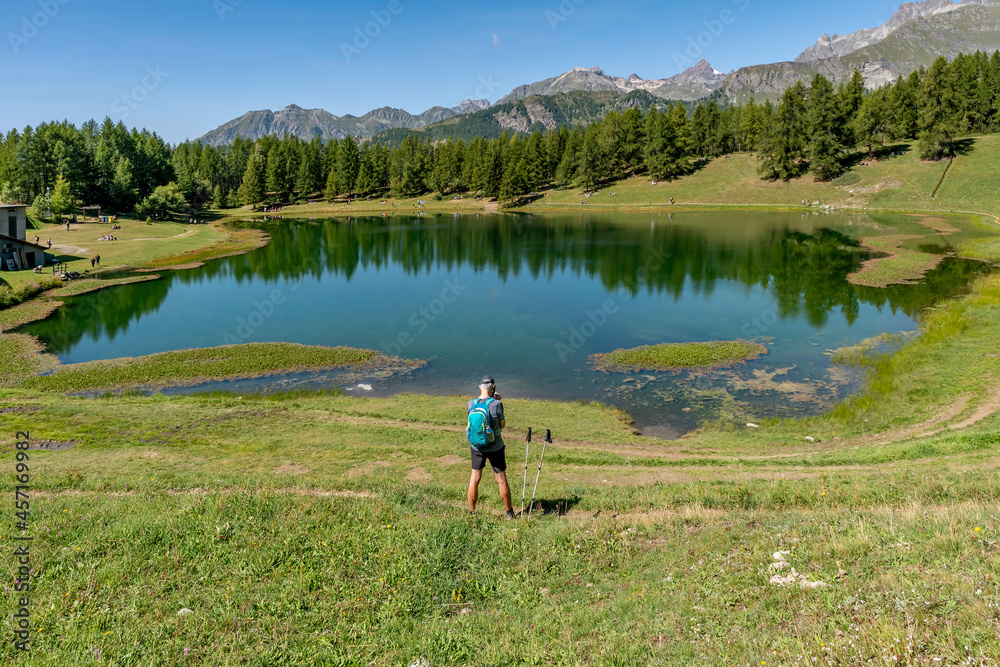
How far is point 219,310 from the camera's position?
5003 cm

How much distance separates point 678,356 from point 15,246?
68582mm

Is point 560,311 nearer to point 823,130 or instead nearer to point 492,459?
point 492,459

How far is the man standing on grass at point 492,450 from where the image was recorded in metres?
12.2

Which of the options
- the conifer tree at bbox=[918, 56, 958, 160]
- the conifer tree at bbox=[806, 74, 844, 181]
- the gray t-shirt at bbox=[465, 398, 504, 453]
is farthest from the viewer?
the conifer tree at bbox=[806, 74, 844, 181]

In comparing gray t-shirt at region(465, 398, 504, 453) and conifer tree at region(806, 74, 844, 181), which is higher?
conifer tree at region(806, 74, 844, 181)

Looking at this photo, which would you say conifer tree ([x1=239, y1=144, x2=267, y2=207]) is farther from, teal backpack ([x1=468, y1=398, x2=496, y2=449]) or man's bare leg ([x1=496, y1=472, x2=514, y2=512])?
man's bare leg ([x1=496, y1=472, x2=514, y2=512])

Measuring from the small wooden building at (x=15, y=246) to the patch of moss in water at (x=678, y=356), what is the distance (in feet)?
206

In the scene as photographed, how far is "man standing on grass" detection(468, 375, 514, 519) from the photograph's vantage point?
12.2 metres

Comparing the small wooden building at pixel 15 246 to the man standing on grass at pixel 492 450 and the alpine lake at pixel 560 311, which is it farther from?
the man standing on grass at pixel 492 450

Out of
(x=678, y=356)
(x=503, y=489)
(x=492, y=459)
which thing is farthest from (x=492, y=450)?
(x=678, y=356)

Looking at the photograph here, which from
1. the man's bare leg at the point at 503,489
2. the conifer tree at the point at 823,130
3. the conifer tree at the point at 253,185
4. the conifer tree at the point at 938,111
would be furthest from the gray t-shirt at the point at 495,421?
the conifer tree at the point at 253,185

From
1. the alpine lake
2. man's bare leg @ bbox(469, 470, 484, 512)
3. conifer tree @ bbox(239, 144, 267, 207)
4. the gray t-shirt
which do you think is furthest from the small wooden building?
conifer tree @ bbox(239, 144, 267, 207)

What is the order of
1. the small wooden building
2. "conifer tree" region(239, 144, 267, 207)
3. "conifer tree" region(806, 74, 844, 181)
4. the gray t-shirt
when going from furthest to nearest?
1. "conifer tree" region(239, 144, 267, 207)
2. "conifer tree" region(806, 74, 844, 181)
3. the small wooden building
4. the gray t-shirt

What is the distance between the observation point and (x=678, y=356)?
33875mm
